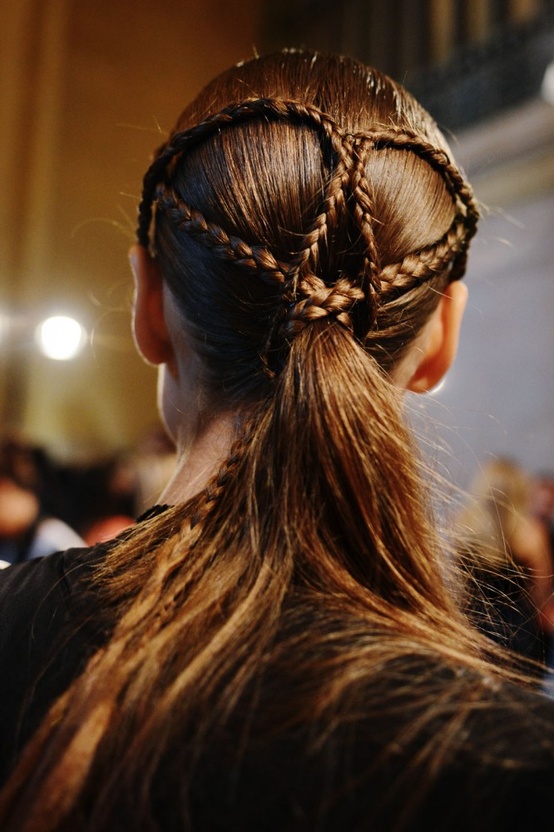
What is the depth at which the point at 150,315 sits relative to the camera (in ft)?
2.91

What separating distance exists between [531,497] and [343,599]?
10.3ft

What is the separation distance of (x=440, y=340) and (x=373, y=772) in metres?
0.51

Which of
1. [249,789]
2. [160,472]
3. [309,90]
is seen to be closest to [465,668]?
[249,789]

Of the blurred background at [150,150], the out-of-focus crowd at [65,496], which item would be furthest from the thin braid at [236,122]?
the blurred background at [150,150]

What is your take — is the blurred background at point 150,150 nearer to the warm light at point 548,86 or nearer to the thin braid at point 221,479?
the warm light at point 548,86

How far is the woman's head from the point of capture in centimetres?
73

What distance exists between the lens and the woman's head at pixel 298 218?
28.7 inches

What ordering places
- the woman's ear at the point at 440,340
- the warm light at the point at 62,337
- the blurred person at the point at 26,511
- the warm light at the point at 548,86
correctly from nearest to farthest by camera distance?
the woman's ear at the point at 440,340 → the blurred person at the point at 26,511 → the warm light at the point at 62,337 → the warm light at the point at 548,86

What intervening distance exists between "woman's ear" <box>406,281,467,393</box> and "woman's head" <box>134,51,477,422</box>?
0.03 m

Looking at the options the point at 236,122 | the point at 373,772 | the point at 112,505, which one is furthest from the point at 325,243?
the point at 112,505

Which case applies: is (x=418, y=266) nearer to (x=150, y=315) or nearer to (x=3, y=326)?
(x=150, y=315)

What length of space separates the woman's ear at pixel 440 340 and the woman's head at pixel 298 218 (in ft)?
0.10

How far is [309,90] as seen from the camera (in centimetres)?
80

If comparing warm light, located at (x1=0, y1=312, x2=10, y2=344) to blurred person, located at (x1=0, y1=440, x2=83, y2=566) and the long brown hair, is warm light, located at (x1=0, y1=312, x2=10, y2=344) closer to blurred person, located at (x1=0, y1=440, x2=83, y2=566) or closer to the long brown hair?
blurred person, located at (x1=0, y1=440, x2=83, y2=566)
